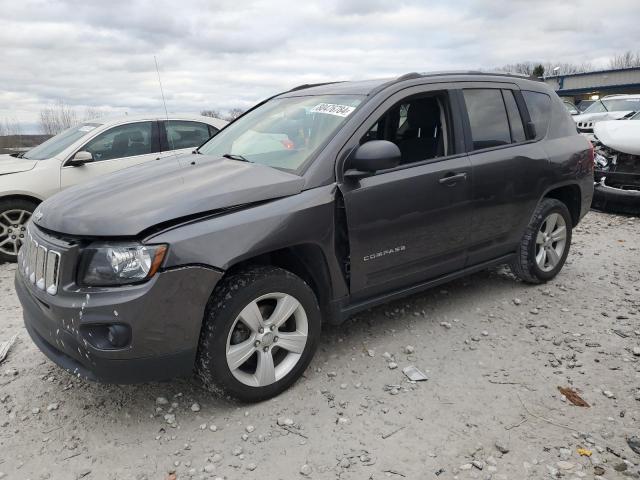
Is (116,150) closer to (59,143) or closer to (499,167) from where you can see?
(59,143)

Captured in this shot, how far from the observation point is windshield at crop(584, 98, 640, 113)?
569 inches

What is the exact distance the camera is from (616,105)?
14.9 meters

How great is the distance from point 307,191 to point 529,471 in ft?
5.89

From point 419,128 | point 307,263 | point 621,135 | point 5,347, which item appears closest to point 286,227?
point 307,263

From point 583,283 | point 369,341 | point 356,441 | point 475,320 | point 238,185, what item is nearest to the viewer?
point 356,441

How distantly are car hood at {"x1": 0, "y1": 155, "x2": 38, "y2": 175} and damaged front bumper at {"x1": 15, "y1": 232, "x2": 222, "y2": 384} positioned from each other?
153 inches

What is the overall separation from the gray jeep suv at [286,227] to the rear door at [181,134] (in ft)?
8.97

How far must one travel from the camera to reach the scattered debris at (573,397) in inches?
113

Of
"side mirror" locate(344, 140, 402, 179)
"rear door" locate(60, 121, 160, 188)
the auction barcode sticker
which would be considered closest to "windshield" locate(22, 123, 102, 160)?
"rear door" locate(60, 121, 160, 188)

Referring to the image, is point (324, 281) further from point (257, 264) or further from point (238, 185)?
point (238, 185)

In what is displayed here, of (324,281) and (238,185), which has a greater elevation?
(238,185)

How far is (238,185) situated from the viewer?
280cm

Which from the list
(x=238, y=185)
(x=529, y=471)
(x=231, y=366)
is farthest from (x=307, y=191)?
(x=529, y=471)

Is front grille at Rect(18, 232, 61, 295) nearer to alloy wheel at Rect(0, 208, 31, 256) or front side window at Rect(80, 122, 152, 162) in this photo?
alloy wheel at Rect(0, 208, 31, 256)
